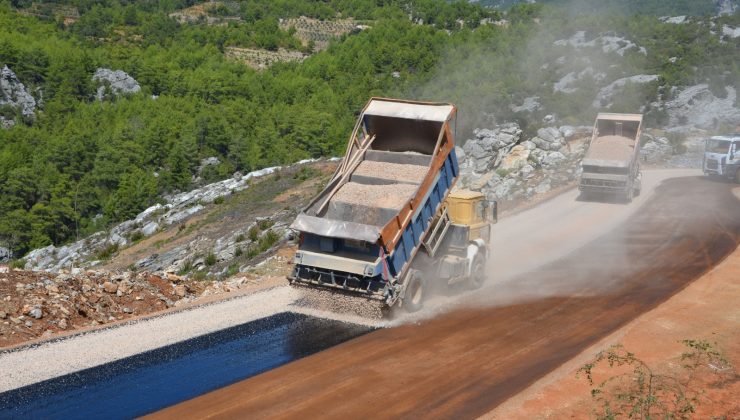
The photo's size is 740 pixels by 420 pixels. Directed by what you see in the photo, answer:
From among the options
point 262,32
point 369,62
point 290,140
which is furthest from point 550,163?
point 262,32

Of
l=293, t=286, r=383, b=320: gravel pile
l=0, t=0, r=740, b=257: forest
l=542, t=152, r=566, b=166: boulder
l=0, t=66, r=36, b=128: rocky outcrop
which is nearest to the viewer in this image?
l=293, t=286, r=383, b=320: gravel pile

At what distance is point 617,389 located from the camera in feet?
40.3

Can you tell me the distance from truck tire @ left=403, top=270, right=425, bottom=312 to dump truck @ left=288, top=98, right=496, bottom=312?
2 cm

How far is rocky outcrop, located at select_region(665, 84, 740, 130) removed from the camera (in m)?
50.9

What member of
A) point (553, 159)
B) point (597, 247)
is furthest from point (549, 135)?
point (597, 247)

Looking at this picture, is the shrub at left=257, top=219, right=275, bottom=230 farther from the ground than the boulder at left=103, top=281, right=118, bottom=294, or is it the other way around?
the boulder at left=103, top=281, right=118, bottom=294

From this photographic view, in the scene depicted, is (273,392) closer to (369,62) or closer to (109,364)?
(109,364)

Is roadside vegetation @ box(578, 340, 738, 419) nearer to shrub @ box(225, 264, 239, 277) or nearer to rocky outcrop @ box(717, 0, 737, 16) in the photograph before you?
shrub @ box(225, 264, 239, 277)

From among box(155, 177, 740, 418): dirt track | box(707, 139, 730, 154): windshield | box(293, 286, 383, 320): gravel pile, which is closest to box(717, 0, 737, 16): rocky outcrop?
box(707, 139, 730, 154): windshield

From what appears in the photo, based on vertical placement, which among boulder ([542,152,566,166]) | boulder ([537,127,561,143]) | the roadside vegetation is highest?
boulder ([537,127,561,143])

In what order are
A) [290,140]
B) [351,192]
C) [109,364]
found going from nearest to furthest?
[109,364], [351,192], [290,140]

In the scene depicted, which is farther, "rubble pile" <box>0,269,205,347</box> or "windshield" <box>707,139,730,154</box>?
"windshield" <box>707,139,730,154</box>

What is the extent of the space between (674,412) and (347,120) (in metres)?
63.3

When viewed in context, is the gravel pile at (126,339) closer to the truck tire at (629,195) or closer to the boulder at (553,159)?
the truck tire at (629,195)
